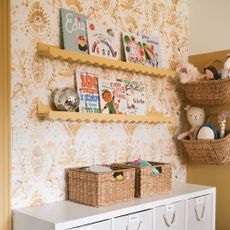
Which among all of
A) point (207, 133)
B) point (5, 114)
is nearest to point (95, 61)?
point (5, 114)

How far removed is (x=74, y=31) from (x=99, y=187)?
93 cm

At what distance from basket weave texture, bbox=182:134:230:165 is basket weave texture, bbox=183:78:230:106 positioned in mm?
286

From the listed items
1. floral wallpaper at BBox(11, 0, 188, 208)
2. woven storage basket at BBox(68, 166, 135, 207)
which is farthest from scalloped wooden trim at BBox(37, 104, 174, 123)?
woven storage basket at BBox(68, 166, 135, 207)

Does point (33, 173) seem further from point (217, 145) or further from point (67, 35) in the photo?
point (217, 145)

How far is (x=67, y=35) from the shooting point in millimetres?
2107

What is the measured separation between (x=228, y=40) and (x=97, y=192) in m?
1.61

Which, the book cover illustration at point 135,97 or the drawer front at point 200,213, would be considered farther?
the book cover illustration at point 135,97

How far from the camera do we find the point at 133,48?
2510mm

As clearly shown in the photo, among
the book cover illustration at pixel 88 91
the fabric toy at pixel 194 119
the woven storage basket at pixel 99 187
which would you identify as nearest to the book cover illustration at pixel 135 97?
the book cover illustration at pixel 88 91

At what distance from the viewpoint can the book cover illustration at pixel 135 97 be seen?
2.49m

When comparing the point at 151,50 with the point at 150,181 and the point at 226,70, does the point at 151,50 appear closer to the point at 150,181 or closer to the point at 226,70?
the point at 226,70

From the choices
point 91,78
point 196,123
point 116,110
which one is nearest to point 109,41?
point 91,78

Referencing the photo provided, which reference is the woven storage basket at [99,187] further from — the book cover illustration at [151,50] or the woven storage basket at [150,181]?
the book cover illustration at [151,50]

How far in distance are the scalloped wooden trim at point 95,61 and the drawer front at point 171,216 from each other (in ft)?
2.96
